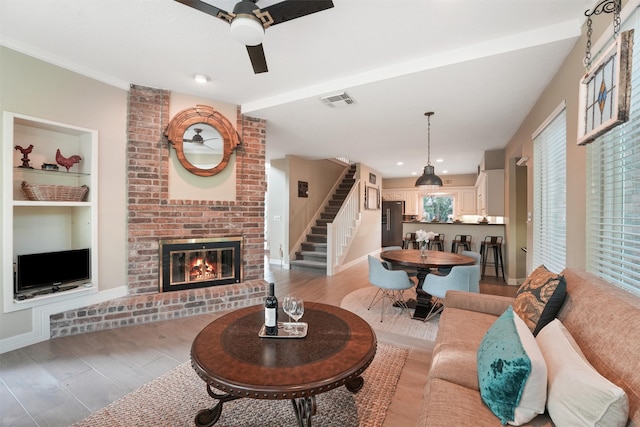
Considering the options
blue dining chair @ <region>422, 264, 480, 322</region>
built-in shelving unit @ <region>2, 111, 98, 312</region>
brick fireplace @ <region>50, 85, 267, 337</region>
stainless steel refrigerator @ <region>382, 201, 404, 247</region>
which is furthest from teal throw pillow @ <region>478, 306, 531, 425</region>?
stainless steel refrigerator @ <region>382, 201, 404, 247</region>

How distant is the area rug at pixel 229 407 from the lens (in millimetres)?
1679

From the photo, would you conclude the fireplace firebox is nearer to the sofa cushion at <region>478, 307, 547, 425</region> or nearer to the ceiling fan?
the ceiling fan

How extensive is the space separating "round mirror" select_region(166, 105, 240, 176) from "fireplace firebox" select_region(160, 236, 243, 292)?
961 millimetres

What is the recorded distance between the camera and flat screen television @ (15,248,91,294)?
258 centimetres

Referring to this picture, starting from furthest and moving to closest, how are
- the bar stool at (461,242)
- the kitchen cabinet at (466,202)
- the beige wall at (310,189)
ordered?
the kitchen cabinet at (466,202) < the beige wall at (310,189) < the bar stool at (461,242)

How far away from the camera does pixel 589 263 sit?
1.96 m

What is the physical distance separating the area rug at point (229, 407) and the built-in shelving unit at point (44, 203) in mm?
1688

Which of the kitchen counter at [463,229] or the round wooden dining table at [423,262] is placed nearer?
the round wooden dining table at [423,262]

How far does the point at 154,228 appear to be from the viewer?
11.1 feet

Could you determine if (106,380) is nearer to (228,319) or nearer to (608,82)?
(228,319)

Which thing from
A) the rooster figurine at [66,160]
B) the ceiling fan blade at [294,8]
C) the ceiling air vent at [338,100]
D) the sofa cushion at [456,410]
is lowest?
the sofa cushion at [456,410]

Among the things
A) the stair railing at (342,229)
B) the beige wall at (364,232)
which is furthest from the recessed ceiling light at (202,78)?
the beige wall at (364,232)

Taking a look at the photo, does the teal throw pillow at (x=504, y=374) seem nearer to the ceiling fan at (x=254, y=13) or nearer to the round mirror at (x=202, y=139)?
the ceiling fan at (x=254, y=13)

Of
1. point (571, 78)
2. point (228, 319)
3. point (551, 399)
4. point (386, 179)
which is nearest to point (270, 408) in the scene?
point (228, 319)
